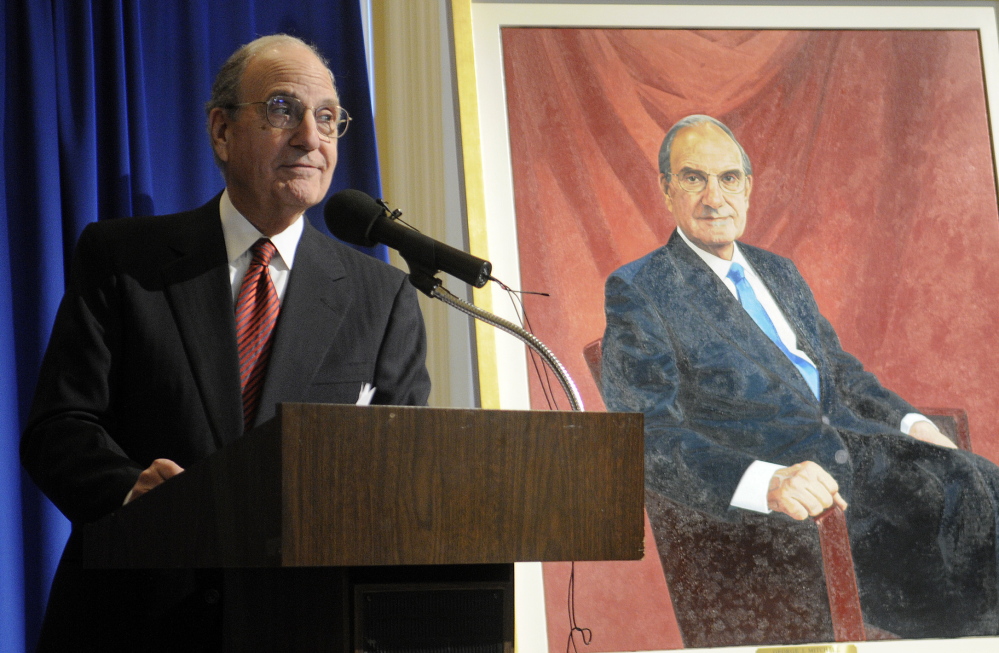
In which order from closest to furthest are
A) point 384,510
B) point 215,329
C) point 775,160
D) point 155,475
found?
point 384,510, point 155,475, point 215,329, point 775,160

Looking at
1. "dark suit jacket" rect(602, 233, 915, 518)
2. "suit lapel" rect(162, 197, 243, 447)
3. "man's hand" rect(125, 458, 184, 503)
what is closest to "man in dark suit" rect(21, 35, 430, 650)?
"suit lapel" rect(162, 197, 243, 447)

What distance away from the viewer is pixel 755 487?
8.21 feet

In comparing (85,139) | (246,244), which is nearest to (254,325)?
(246,244)

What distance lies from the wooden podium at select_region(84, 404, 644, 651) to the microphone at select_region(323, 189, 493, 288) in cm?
33

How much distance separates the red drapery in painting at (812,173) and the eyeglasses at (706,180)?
5 centimetres

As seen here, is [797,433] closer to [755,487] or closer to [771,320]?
[755,487]

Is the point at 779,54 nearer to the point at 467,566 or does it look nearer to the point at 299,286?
the point at 299,286

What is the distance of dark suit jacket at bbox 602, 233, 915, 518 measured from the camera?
2.50 m

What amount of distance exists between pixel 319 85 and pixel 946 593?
192 cm

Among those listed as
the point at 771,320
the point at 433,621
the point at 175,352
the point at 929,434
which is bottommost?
the point at 433,621

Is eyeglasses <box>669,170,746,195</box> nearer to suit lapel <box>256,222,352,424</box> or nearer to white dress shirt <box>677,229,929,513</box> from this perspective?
white dress shirt <box>677,229,929,513</box>

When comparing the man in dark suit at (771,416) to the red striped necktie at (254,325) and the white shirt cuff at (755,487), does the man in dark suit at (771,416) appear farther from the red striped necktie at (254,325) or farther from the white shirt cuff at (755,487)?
the red striped necktie at (254,325)

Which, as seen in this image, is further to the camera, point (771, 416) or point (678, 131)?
point (678, 131)

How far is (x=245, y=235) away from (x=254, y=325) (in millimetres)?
243
